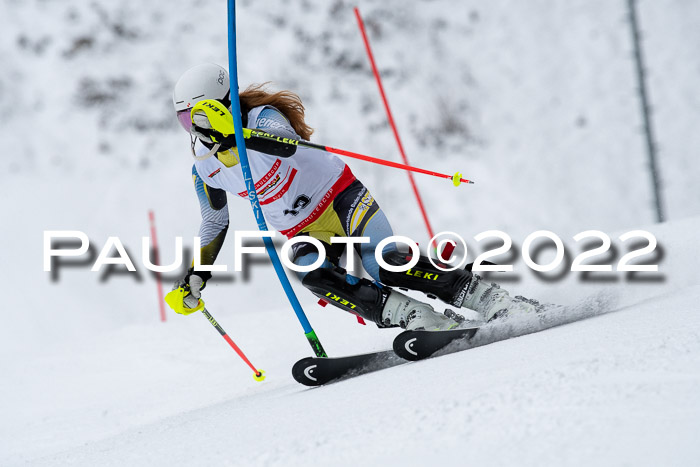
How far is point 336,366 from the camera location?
9.39ft

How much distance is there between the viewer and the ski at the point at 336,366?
9.23 ft

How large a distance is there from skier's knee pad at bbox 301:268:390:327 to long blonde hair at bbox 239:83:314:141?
0.76 m

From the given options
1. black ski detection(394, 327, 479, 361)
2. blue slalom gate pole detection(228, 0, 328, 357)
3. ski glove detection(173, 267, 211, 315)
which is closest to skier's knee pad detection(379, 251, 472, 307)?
black ski detection(394, 327, 479, 361)

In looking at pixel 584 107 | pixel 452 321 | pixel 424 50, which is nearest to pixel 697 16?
pixel 584 107

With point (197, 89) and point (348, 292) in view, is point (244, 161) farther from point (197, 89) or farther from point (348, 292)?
point (348, 292)

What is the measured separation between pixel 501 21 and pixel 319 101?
450cm

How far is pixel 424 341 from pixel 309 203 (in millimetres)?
942

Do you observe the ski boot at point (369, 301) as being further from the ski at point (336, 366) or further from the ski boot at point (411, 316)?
the ski at point (336, 366)

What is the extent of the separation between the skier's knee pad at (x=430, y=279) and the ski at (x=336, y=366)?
0.34m

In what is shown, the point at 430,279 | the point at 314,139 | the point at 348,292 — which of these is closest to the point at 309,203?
the point at 348,292

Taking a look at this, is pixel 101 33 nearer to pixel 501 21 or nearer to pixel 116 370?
pixel 501 21

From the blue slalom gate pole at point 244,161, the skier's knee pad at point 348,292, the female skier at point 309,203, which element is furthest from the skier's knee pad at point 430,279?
the blue slalom gate pole at point 244,161

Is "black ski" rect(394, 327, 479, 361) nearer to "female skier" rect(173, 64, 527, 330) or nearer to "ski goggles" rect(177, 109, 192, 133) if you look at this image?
"female skier" rect(173, 64, 527, 330)

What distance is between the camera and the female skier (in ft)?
9.90
